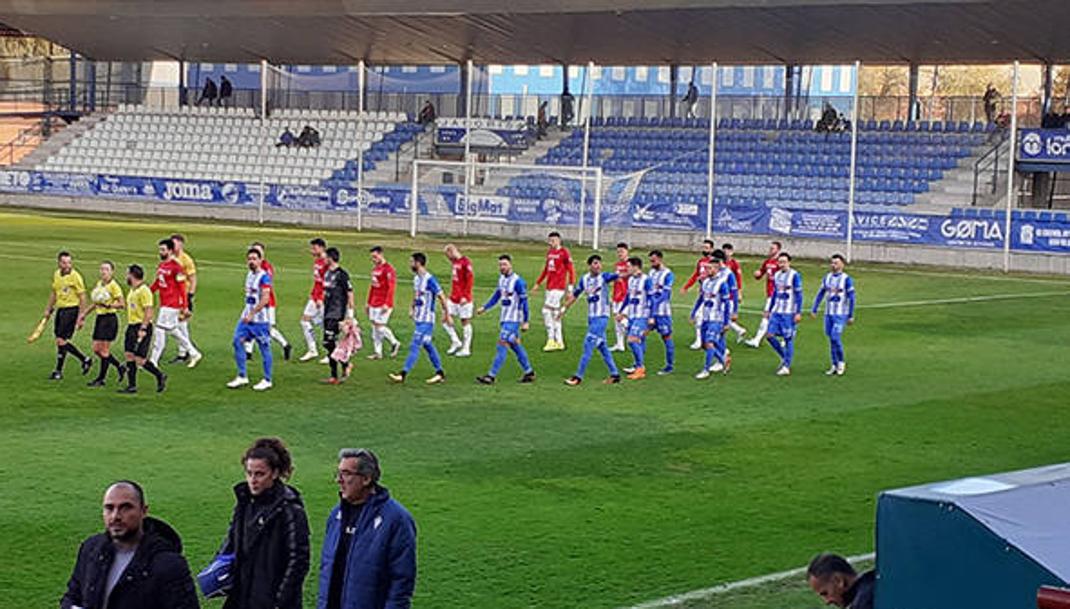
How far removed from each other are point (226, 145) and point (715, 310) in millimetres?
44491

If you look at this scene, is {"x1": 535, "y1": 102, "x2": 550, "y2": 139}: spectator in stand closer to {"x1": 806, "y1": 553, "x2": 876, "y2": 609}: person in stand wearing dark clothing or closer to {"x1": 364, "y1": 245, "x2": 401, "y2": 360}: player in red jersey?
{"x1": 364, "y1": 245, "x2": 401, "y2": 360}: player in red jersey

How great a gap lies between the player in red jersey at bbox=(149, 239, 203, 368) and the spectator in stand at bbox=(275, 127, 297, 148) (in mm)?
41305

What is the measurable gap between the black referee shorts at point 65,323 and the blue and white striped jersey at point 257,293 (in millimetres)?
2357

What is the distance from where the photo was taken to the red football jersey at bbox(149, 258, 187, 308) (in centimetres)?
2378

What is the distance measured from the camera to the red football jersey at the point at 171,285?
23781 mm

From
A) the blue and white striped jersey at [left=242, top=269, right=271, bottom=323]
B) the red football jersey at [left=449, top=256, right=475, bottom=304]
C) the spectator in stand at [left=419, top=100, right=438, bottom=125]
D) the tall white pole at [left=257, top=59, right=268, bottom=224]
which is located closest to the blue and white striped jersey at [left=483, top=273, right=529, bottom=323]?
the red football jersey at [left=449, top=256, right=475, bottom=304]

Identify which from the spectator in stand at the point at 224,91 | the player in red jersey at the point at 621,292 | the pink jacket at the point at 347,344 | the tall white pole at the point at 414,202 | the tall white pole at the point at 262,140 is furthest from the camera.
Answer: the spectator in stand at the point at 224,91

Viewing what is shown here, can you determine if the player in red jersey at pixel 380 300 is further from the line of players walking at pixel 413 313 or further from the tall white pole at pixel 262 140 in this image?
the tall white pole at pixel 262 140

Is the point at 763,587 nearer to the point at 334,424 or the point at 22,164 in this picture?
the point at 334,424

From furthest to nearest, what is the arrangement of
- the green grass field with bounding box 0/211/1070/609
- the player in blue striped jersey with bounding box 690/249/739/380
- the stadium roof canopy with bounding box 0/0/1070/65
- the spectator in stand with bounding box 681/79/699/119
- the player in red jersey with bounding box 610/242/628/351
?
the spectator in stand with bounding box 681/79/699/119
the stadium roof canopy with bounding box 0/0/1070/65
the player in red jersey with bounding box 610/242/628/351
the player in blue striped jersey with bounding box 690/249/739/380
the green grass field with bounding box 0/211/1070/609

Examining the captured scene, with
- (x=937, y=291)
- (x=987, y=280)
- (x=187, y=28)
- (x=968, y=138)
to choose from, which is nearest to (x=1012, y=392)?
(x=937, y=291)

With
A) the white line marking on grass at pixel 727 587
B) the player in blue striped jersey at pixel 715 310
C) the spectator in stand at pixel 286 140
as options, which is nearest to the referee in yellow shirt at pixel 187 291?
the player in blue striped jersey at pixel 715 310

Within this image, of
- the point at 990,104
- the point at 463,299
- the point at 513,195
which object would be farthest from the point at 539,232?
the point at 463,299

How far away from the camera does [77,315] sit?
2353 cm
